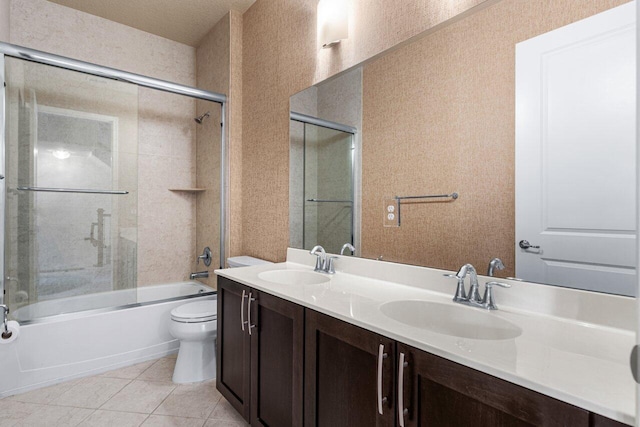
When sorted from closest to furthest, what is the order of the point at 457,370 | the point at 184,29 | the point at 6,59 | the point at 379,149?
the point at 457,370, the point at 379,149, the point at 6,59, the point at 184,29

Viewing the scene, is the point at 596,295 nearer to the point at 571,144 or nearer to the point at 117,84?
the point at 571,144

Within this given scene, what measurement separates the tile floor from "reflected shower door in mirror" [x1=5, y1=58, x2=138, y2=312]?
0.52 metres

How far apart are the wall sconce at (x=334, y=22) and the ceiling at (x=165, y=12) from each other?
1106 mm

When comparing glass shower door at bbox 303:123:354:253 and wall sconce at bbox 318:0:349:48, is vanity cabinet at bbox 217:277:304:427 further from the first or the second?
wall sconce at bbox 318:0:349:48

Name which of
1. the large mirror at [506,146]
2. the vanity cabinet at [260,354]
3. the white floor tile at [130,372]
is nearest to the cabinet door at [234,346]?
the vanity cabinet at [260,354]

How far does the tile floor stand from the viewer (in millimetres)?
1687

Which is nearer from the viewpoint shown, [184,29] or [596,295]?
[596,295]

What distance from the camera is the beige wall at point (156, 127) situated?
2.72 meters

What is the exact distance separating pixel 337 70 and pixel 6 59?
1.98 m

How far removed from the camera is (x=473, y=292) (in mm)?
1129

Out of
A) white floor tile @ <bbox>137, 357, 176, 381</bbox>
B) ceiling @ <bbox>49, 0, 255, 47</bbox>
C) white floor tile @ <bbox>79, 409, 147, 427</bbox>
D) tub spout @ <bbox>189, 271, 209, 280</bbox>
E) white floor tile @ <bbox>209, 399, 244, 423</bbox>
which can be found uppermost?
ceiling @ <bbox>49, 0, 255, 47</bbox>

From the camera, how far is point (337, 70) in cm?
182

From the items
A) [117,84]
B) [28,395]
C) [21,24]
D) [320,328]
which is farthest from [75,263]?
[320,328]

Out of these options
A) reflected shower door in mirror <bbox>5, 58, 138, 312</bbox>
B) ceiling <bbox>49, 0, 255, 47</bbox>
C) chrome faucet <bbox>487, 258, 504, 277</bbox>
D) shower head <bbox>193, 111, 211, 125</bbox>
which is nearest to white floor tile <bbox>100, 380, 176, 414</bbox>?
reflected shower door in mirror <bbox>5, 58, 138, 312</bbox>
